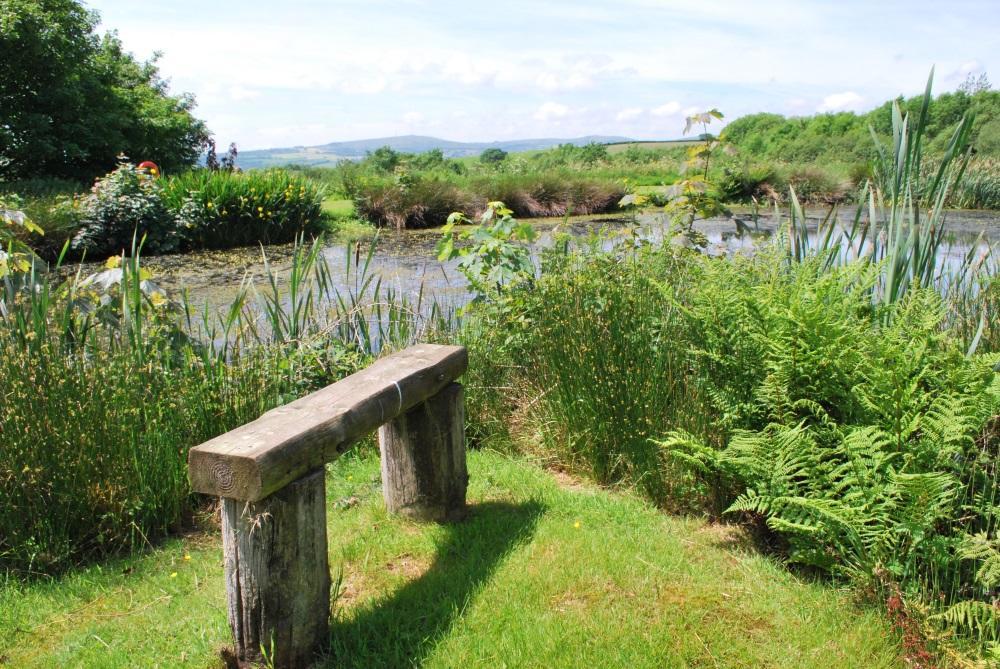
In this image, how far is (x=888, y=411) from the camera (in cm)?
235

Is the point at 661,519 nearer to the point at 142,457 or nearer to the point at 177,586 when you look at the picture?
the point at 177,586

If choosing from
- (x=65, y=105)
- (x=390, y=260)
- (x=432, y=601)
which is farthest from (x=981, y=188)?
(x=65, y=105)

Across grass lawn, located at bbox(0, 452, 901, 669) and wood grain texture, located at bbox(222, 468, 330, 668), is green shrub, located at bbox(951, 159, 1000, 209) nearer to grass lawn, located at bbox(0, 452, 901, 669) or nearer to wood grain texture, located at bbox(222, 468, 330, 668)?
grass lawn, located at bbox(0, 452, 901, 669)

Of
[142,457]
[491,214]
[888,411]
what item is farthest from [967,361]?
[142,457]

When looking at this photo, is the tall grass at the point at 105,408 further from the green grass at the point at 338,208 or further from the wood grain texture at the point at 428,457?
the green grass at the point at 338,208

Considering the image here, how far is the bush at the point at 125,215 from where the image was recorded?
11539 millimetres

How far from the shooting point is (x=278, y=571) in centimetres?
196

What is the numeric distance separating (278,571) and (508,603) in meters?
0.77

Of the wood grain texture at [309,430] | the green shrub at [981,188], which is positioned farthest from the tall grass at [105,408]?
the green shrub at [981,188]

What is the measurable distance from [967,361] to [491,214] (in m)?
2.78

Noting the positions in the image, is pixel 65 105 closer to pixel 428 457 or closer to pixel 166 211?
pixel 166 211

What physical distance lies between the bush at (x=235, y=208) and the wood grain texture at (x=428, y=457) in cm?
1100

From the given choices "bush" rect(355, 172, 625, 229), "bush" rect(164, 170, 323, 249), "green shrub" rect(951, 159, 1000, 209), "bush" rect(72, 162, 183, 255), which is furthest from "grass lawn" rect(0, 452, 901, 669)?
"green shrub" rect(951, 159, 1000, 209)

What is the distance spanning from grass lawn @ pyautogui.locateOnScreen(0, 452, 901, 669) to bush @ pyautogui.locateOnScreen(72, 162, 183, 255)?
9931 mm
